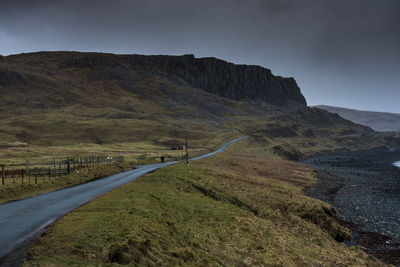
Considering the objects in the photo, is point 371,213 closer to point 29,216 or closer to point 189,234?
point 189,234

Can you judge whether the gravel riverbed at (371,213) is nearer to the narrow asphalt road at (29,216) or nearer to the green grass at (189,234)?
the green grass at (189,234)

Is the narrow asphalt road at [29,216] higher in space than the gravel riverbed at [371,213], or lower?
higher

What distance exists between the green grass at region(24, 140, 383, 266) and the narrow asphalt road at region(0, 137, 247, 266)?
67 cm

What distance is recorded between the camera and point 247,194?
31594mm

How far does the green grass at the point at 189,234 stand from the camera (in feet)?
40.7

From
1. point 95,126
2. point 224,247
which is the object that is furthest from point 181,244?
point 95,126

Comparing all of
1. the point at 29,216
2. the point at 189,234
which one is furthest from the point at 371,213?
the point at 29,216

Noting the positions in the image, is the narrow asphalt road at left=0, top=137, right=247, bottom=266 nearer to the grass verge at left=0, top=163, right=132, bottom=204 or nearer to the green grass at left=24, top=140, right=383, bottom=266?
the green grass at left=24, top=140, right=383, bottom=266

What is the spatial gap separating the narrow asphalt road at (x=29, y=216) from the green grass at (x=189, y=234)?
26.3 inches

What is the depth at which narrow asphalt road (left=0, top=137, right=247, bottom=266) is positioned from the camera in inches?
501

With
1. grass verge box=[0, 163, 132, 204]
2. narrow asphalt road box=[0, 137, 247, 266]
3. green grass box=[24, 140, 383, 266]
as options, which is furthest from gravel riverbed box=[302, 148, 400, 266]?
grass verge box=[0, 163, 132, 204]

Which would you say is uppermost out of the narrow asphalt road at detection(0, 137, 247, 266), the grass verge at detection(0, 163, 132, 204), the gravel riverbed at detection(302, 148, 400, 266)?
the narrow asphalt road at detection(0, 137, 247, 266)

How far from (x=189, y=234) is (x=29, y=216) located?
30.4 ft

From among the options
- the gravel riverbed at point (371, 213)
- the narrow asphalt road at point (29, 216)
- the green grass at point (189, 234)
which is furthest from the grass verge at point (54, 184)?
the gravel riverbed at point (371, 213)
